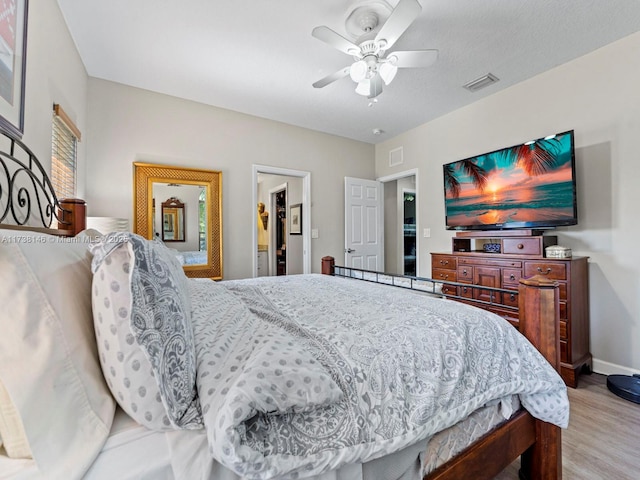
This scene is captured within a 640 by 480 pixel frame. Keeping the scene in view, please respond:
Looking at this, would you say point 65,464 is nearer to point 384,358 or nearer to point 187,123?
point 384,358

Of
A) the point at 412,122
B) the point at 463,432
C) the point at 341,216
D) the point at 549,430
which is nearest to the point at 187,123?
the point at 341,216

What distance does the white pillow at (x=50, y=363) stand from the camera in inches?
21.0

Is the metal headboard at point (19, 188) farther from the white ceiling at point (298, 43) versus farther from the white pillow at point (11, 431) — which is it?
the white ceiling at point (298, 43)

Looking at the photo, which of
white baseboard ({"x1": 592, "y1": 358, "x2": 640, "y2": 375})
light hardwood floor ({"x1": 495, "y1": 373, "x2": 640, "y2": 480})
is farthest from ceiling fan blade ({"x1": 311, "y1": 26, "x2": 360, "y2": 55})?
white baseboard ({"x1": 592, "y1": 358, "x2": 640, "y2": 375})

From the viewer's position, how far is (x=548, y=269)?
2.42 meters

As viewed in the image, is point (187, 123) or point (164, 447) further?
point (187, 123)

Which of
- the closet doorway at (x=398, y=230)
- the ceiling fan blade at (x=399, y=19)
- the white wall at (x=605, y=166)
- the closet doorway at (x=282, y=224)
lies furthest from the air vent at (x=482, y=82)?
the closet doorway at (x=282, y=224)

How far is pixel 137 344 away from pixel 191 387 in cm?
16

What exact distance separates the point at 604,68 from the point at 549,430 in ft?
9.92

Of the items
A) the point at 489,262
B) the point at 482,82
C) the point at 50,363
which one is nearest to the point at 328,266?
the point at 489,262

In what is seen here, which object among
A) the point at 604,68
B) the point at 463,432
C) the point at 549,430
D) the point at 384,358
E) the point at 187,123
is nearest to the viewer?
the point at 384,358

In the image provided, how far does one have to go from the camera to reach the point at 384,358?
0.87 metres

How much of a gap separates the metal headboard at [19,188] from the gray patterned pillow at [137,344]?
1027 millimetres

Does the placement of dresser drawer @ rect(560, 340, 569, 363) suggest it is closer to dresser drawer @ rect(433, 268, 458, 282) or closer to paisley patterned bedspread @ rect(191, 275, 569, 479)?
dresser drawer @ rect(433, 268, 458, 282)
